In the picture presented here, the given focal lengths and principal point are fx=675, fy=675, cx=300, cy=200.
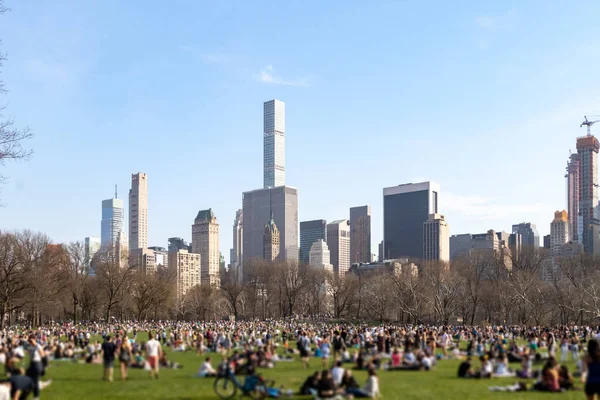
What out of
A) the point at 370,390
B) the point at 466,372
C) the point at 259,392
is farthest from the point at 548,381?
the point at 259,392

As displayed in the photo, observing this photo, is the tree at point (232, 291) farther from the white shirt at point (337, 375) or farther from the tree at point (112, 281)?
the white shirt at point (337, 375)

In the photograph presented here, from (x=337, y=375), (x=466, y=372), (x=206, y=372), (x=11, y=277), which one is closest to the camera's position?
(x=337, y=375)

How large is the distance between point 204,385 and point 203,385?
0.11 ft

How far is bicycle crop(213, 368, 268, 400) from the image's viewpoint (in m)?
18.7

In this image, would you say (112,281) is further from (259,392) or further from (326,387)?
(326,387)

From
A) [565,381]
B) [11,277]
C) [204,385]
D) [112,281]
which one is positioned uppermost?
[11,277]

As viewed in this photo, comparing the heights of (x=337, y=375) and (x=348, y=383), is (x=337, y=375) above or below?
above

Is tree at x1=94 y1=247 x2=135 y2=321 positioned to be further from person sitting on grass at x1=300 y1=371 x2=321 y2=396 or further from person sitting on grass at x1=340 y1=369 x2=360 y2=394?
person sitting on grass at x1=340 y1=369 x2=360 y2=394

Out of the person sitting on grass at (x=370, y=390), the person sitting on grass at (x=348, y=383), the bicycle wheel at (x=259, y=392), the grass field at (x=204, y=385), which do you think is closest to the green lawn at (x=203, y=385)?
the grass field at (x=204, y=385)

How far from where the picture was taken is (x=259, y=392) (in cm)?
1880

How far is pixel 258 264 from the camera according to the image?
411 feet

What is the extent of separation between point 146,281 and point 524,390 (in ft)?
273

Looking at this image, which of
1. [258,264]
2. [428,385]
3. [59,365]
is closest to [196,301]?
[258,264]

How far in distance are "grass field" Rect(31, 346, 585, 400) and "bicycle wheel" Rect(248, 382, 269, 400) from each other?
4.21 ft
